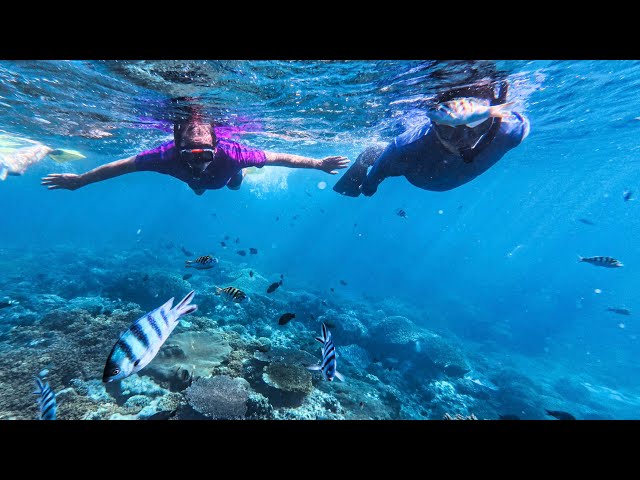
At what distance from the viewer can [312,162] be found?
6922 mm

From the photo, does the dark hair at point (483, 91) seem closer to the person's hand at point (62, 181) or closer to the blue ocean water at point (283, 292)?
the blue ocean water at point (283, 292)

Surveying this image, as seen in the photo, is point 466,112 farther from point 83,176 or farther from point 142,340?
point 83,176

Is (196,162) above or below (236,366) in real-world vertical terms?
above

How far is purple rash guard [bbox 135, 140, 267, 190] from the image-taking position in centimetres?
687

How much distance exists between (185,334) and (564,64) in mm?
15325

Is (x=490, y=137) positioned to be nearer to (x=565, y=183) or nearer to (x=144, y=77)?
(x=144, y=77)

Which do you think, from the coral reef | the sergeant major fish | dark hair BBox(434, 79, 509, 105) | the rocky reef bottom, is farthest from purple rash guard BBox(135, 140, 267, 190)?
dark hair BBox(434, 79, 509, 105)

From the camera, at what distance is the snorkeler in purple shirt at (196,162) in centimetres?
629

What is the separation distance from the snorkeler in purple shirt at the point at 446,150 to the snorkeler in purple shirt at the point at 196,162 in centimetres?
85

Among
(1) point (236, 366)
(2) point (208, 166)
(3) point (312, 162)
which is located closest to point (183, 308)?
(3) point (312, 162)

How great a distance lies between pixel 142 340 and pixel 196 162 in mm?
4795

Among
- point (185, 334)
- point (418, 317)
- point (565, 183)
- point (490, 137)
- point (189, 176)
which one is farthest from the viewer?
point (565, 183)
